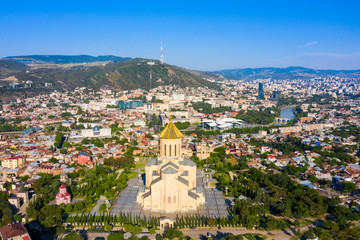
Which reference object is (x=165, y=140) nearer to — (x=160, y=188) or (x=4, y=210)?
(x=160, y=188)

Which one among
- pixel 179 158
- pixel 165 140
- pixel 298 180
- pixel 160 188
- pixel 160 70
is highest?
pixel 160 70

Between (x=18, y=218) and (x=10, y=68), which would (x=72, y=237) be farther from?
(x=10, y=68)

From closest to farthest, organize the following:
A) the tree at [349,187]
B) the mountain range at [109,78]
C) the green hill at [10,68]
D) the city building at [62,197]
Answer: the city building at [62,197] → the tree at [349,187] → the mountain range at [109,78] → the green hill at [10,68]

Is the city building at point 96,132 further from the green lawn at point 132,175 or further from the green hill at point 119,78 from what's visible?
the green hill at point 119,78

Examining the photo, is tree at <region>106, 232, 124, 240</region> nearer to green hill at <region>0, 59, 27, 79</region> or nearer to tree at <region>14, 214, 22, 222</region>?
tree at <region>14, 214, 22, 222</region>

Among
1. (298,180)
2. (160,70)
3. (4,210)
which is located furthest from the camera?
(160,70)

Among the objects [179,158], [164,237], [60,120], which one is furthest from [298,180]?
[60,120]

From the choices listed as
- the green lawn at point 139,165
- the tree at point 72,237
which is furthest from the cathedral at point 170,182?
the green lawn at point 139,165
